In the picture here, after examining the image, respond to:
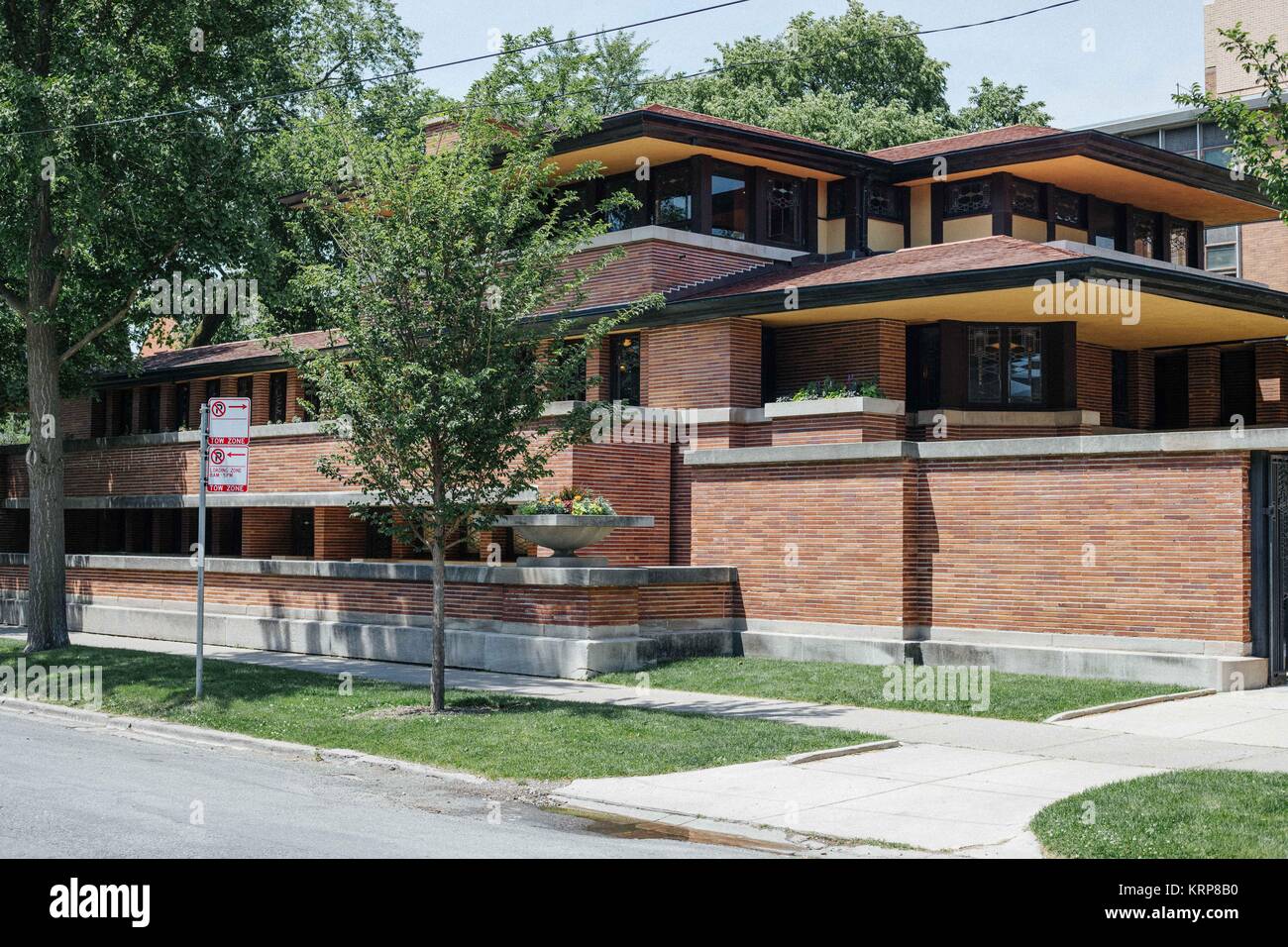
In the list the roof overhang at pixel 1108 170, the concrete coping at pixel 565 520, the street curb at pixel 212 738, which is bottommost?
the street curb at pixel 212 738

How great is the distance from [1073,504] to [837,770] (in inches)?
302

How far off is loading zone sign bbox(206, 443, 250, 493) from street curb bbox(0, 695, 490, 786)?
9.66 feet

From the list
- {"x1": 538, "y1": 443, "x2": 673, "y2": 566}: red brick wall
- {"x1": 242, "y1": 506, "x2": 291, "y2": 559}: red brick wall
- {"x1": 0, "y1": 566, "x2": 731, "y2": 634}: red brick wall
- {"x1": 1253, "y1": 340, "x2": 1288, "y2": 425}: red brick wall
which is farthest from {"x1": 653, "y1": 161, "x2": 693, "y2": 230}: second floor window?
{"x1": 1253, "y1": 340, "x2": 1288, "y2": 425}: red brick wall

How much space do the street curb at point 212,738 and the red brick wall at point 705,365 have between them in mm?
11635

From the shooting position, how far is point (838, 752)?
14.0 m

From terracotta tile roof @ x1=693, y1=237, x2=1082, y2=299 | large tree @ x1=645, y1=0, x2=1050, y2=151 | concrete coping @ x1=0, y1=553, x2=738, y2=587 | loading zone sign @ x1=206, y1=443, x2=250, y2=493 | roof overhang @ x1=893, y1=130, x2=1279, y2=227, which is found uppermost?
large tree @ x1=645, y1=0, x2=1050, y2=151

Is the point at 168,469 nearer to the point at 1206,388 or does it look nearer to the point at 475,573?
the point at 475,573

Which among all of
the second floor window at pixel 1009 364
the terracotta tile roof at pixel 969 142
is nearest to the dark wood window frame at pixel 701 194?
the terracotta tile roof at pixel 969 142

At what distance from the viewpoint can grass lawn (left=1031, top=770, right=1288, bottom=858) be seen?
937 cm

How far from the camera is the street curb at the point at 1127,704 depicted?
16094 millimetres

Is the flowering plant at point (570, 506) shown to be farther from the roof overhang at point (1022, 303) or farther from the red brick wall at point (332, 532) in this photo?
the red brick wall at point (332, 532)

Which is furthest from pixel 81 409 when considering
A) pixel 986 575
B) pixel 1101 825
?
pixel 1101 825

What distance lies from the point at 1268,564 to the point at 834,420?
26.2 feet

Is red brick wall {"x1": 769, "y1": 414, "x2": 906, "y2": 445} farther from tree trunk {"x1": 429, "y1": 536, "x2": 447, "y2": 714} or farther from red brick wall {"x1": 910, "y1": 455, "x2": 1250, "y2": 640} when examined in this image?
tree trunk {"x1": 429, "y1": 536, "x2": 447, "y2": 714}
